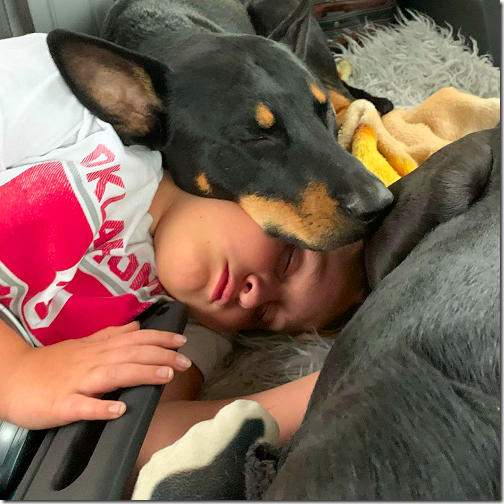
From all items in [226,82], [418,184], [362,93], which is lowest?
[362,93]

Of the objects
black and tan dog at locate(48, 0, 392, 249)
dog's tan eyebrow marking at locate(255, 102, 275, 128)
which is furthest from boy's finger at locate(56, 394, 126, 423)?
dog's tan eyebrow marking at locate(255, 102, 275, 128)

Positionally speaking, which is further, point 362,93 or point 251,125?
point 362,93

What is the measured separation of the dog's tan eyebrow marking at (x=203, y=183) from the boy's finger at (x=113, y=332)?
0.29 metres

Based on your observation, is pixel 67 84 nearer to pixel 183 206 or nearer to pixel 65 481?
pixel 183 206

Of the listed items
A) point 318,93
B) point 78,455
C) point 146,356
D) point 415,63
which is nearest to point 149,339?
point 146,356

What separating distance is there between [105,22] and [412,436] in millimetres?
1196

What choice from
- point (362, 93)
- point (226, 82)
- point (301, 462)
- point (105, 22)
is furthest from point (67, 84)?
point (362, 93)

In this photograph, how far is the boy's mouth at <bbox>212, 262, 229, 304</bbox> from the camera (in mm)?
879

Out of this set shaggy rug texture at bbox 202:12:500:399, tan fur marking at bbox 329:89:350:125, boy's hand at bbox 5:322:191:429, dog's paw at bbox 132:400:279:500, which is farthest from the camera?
shaggy rug texture at bbox 202:12:500:399

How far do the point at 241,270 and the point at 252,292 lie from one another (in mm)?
44

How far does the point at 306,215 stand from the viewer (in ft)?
2.72

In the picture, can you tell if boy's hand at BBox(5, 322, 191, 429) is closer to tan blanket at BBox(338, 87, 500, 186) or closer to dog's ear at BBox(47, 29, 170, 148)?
dog's ear at BBox(47, 29, 170, 148)

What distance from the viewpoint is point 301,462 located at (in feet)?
1.28

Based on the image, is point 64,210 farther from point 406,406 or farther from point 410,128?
point 410,128
